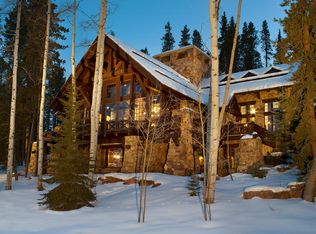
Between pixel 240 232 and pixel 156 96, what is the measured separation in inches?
636

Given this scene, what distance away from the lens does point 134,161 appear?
20.3 m

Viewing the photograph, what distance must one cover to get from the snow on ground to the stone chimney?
68.2 feet

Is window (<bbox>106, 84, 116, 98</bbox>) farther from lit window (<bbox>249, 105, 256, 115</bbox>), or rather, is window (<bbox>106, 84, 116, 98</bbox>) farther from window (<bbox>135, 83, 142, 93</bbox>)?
lit window (<bbox>249, 105, 256, 115</bbox>)

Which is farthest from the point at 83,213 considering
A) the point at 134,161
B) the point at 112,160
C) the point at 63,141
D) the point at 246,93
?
the point at 246,93

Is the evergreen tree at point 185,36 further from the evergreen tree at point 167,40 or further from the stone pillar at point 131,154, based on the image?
the stone pillar at point 131,154

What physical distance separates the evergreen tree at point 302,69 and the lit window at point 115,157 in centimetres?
1523

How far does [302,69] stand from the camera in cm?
1077

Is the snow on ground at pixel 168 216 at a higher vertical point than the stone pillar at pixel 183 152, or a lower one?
lower

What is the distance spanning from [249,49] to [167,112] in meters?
31.2

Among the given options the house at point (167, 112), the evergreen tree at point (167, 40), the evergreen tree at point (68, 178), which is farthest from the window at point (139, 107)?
the evergreen tree at point (167, 40)

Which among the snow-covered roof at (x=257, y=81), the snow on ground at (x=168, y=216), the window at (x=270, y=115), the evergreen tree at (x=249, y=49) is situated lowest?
the snow on ground at (x=168, y=216)

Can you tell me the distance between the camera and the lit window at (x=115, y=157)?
79.8 feet

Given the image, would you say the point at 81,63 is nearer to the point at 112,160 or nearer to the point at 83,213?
the point at 112,160

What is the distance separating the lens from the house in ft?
64.3
